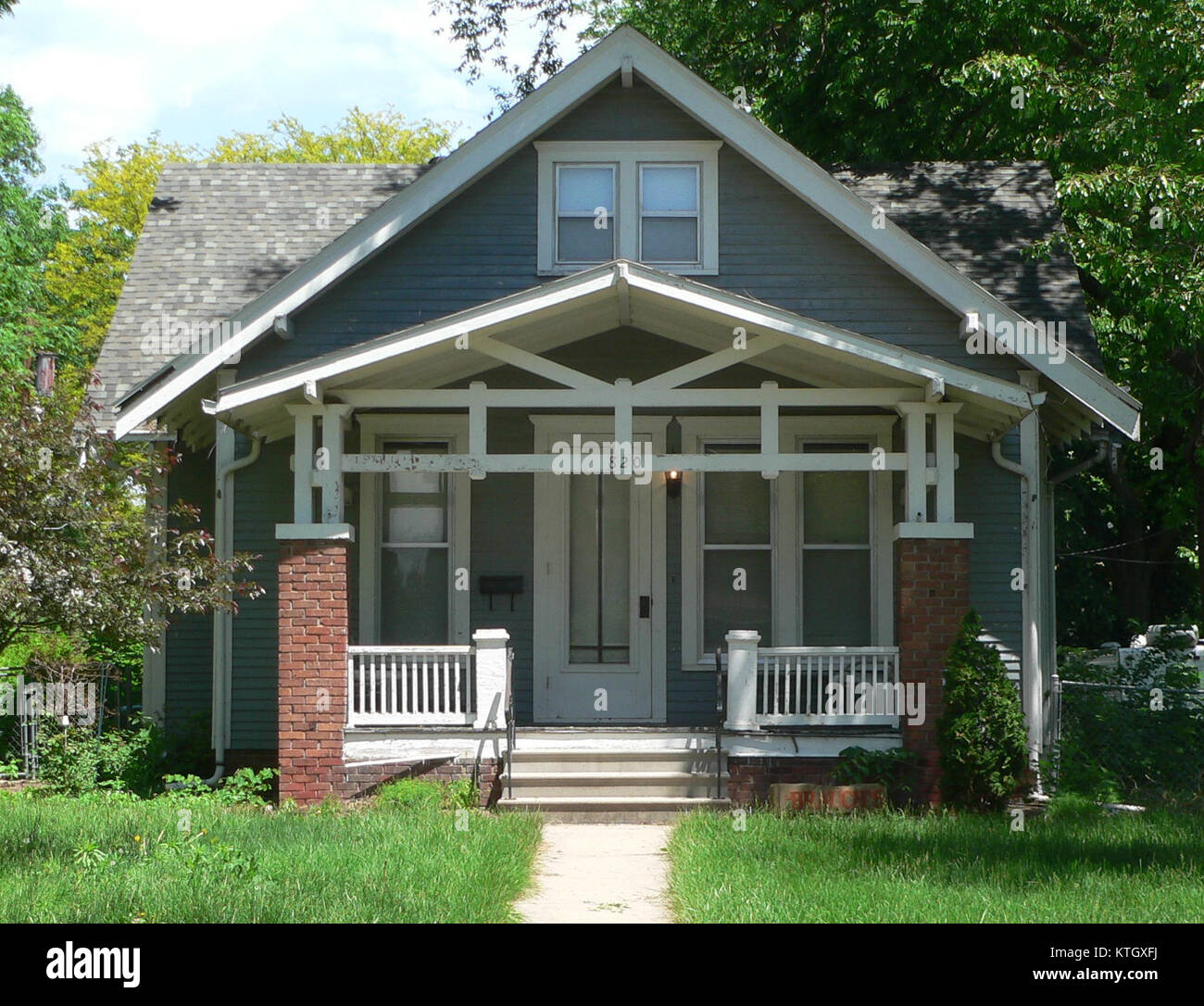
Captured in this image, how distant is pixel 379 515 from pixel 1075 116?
378 inches

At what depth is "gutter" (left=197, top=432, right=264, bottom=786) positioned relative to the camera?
42.9ft

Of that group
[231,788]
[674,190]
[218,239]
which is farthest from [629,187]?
[231,788]

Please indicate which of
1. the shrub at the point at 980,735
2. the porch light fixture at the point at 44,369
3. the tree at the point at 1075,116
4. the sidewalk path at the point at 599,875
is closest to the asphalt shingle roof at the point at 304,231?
the tree at the point at 1075,116

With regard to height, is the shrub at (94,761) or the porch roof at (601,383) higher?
the porch roof at (601,383)

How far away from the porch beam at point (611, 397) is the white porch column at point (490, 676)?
1.95 metres

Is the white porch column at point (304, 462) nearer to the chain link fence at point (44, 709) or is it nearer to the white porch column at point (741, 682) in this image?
the chain link fence at point (44, 709)

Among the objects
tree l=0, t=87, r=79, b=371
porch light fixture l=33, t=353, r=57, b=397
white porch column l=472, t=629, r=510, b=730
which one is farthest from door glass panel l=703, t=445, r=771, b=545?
tree l=0, t=87, r=79, b=371

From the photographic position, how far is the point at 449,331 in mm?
11180

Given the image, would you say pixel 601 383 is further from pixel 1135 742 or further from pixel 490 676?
pixel 1135 742

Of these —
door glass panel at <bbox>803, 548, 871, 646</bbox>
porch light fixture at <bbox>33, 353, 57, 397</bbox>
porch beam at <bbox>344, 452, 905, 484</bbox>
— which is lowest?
door glass panel at <bbox>803, 548, 871, 646</bbox>

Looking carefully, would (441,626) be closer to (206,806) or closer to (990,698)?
(206,806)

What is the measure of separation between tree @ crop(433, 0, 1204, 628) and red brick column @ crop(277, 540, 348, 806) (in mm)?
8203

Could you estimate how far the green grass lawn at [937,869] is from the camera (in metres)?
7.30

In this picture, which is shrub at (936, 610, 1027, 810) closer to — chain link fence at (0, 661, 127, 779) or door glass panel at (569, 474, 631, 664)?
door glass panel at (569, 474, 631, 664)
